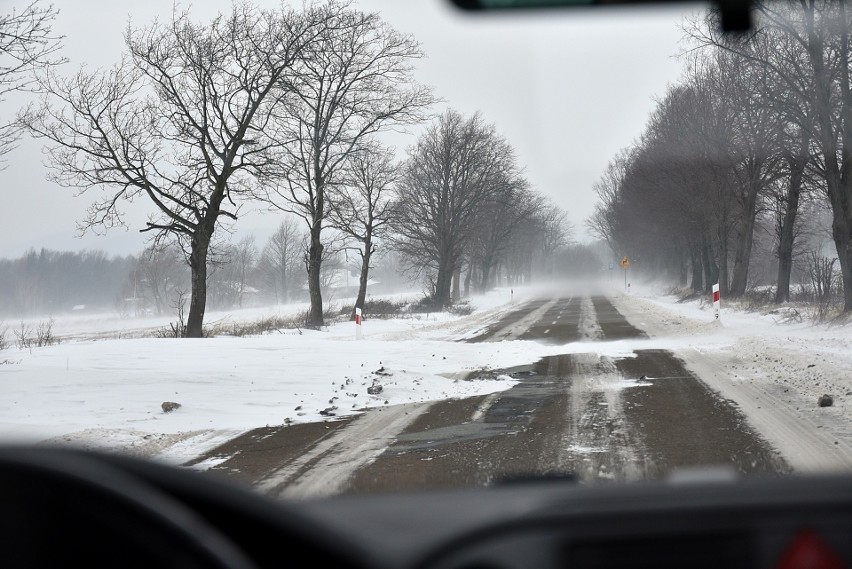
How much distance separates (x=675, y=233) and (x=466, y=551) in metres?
45.9

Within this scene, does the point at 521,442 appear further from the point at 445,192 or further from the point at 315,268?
the point at 445,192

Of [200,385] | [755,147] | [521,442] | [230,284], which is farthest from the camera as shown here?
[230,284]

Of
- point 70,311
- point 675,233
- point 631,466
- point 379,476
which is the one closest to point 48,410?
point 379,476

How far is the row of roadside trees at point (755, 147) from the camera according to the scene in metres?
19.0

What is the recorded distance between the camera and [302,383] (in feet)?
38.2

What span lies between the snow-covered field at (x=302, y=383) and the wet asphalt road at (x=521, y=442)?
0.46m

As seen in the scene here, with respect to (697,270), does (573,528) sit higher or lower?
lower

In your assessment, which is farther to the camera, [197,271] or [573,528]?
[197,271]

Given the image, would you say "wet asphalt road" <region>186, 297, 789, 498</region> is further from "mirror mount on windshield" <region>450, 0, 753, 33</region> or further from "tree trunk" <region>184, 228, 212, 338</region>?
"tree trunk" <region>184, 228, 212, 338</region>

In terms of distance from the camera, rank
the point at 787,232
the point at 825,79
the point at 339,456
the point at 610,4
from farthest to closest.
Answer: the point at 787,232
the point at 825,79
the point at 339,456
the point at 610,4

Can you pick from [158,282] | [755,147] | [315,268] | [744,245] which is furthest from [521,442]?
[158,282]

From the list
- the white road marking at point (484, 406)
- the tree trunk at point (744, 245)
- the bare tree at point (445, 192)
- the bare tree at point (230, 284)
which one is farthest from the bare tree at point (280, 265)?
the white road marking at point (484, 406)

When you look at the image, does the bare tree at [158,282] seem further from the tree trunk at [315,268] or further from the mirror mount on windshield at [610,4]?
the mirror mount on windshield at [610,4]

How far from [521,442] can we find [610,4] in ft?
14.3
